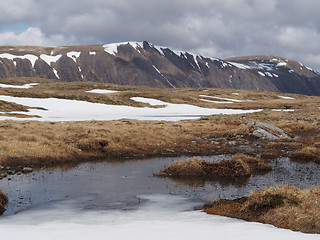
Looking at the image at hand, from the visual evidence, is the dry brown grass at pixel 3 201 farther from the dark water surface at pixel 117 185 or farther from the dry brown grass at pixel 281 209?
the dry brown grass at pixel 281 209

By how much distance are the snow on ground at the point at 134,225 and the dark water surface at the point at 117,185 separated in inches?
38.2

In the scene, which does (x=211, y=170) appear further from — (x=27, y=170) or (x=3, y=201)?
(x=3, y=201)

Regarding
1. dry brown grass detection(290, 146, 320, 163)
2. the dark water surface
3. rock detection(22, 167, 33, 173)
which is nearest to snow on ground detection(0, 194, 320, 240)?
the dark water surface

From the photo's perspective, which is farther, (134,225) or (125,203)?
(125,203)

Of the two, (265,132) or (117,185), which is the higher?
(265,132)

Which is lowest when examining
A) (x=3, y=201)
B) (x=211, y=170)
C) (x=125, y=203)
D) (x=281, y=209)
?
(x=125, y=203)

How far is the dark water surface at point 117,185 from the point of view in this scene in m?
15.6

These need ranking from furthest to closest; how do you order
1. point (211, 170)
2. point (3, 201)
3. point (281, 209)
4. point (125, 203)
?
point (211, 170), point (125, 203), point (3, 201), point (281, 209)

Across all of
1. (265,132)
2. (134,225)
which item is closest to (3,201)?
(134,225)

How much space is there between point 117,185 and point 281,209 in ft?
32.1

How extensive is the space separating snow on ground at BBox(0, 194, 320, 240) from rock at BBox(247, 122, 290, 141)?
2393cm

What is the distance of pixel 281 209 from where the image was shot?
11.9m

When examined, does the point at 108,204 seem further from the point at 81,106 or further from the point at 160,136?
the point at 81,106

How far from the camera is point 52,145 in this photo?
27359 mm
